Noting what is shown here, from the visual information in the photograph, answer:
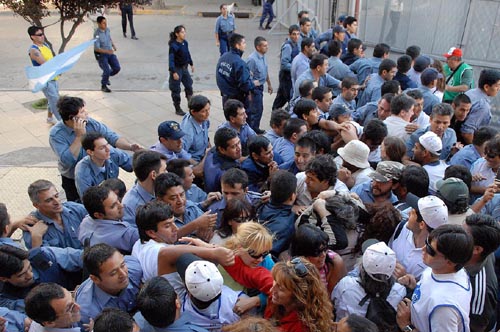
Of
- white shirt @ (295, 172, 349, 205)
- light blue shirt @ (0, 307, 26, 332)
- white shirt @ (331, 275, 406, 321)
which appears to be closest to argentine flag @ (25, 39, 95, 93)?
light blue shirt @ (0, 307, 26, 332)

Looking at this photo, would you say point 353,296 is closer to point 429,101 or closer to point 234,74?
point 429,101

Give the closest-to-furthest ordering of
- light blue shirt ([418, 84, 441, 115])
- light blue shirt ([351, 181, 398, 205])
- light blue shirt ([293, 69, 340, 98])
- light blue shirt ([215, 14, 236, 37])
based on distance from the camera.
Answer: light blue shirt ([351, 181, 398, 205]) < light blue shirt ([418, 84, 441, 115]) < light blue shirt ([293, 69, 340, 98]) < light blue shirt ([215, 14, 236, 37])

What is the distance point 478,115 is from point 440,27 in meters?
4.67

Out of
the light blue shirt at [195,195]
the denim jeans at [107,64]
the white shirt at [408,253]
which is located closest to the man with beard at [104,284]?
the light blue shirt at [195,195]

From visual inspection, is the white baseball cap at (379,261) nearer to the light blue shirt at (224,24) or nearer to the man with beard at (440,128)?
the man with beard at (440,128)

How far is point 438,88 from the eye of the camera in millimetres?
6574

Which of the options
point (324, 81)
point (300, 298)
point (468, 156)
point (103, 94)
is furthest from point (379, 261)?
point (103, 94)

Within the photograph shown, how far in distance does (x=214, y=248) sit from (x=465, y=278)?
1.53 meters

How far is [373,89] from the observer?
6371 millimetres

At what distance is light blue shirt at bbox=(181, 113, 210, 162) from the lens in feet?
16.9

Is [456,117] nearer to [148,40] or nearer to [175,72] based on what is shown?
[175,72]

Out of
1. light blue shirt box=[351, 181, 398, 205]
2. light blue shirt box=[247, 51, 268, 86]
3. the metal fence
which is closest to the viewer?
light blue shirt box=[351, 181, 398, 205]

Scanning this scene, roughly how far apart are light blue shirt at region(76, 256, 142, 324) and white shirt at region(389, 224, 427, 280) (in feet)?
6.08

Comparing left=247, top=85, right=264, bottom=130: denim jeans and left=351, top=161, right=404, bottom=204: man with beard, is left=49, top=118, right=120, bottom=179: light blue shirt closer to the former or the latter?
left=351, top=161, right=404, bottom=204: man with beard
